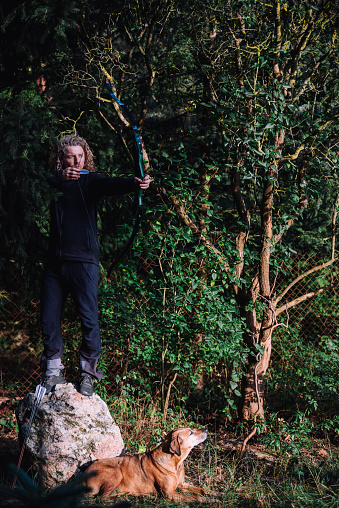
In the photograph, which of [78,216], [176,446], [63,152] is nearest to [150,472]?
[176,446]

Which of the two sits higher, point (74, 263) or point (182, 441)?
point (74, 263)

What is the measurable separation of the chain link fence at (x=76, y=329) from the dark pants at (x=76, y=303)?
1351 mm

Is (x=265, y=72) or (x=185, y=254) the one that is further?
(x=265, y=72)

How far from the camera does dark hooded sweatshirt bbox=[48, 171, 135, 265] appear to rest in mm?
3711

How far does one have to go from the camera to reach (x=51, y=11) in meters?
4.32

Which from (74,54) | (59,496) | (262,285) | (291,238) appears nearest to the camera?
(59,496)

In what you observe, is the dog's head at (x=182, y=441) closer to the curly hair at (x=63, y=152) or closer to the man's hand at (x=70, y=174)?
the man's hand at (x=70, y=174)

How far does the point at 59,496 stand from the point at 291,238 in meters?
6.76

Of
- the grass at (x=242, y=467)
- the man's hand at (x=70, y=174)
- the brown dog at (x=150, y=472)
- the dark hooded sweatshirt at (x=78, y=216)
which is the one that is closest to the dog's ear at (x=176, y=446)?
the brown dog at (x=150, y=472)

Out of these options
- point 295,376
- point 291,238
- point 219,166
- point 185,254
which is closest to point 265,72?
point 219,166

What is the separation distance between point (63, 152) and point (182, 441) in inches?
97.8

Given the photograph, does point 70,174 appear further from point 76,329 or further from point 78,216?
point 76,329

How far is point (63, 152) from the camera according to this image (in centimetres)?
394

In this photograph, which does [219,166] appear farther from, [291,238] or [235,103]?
[291,238]
